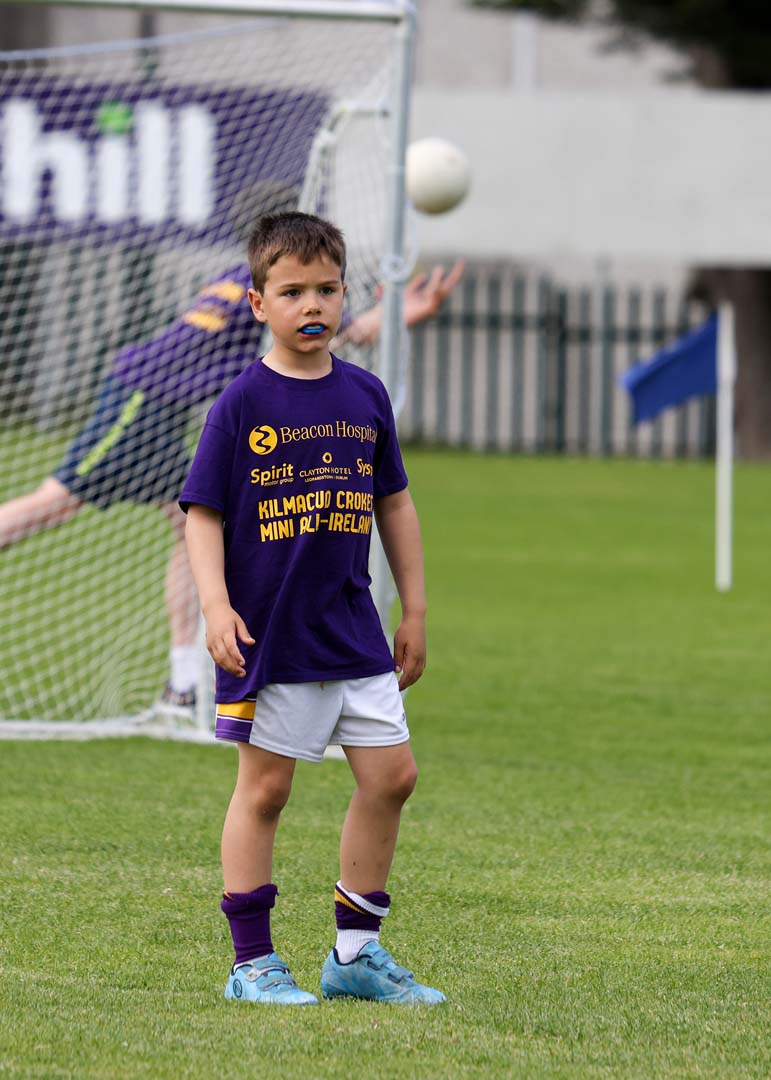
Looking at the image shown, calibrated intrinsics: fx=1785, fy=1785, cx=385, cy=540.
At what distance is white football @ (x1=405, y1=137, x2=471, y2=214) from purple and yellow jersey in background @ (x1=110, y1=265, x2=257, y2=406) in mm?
741

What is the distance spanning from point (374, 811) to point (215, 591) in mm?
536

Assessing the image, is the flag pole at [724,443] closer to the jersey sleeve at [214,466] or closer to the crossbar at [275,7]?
the crossbar at [275,7]

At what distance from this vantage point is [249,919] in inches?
135

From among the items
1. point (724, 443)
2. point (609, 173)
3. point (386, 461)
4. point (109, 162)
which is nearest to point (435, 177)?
point (386, 461)

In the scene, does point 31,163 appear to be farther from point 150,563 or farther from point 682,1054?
point 682,1054

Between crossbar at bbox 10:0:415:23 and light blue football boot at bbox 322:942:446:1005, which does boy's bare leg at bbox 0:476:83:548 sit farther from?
light blue football boot at bbox 322:942:446:1005

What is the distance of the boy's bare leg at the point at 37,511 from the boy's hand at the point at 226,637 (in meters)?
3.42

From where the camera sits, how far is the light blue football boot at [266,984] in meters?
3.36

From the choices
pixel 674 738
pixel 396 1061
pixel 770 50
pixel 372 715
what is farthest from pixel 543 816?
pixel 770 50

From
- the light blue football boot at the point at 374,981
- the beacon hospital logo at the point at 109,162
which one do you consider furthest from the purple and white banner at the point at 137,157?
the light blue football boot at the point at 374,981

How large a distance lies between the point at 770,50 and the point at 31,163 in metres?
12.7

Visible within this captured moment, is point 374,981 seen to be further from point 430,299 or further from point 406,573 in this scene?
point 430,299

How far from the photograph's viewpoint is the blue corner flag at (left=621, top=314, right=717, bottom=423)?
12250mm

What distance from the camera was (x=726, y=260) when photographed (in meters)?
19.3
